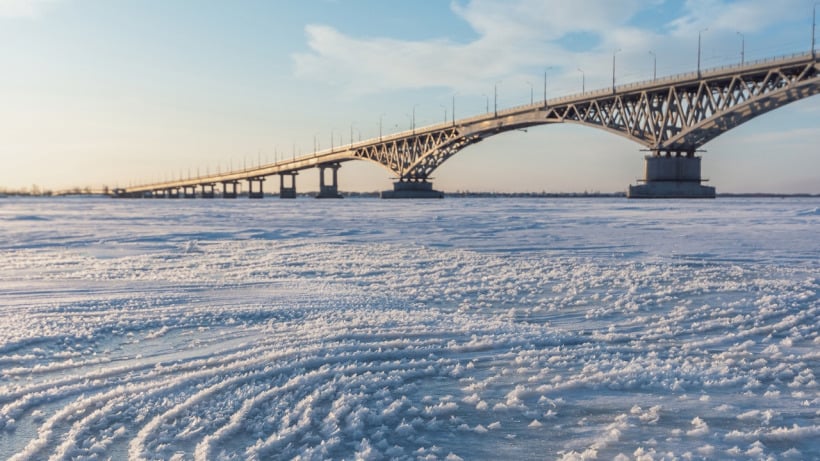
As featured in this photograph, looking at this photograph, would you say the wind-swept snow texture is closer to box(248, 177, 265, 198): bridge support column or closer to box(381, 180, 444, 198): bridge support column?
box(381, 180, 444, 198): bridge support column

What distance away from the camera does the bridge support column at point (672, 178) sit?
56.8m

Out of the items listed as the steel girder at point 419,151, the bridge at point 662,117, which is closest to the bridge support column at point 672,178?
the bridge at point 662,117

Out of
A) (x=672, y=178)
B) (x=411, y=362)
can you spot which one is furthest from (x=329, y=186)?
(x=411, y=362)

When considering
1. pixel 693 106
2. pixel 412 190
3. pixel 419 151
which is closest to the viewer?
pixel 693 106

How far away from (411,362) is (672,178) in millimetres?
60558

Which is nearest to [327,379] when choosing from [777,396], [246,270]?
[777,396]

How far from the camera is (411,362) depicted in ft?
13.1

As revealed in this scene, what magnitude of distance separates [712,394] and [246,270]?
22.4 ft

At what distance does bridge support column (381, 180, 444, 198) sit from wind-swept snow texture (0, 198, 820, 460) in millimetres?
74726

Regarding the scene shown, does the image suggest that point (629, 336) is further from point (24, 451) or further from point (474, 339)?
point (24, 451)

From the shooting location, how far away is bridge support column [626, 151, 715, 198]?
56.8m

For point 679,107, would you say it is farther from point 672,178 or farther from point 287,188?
point 287,188

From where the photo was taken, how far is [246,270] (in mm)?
8539

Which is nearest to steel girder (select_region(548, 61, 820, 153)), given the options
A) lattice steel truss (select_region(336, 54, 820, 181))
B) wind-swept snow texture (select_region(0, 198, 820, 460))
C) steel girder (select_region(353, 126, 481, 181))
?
lattice steel truss (select_region(336, 54, 820, 181))
